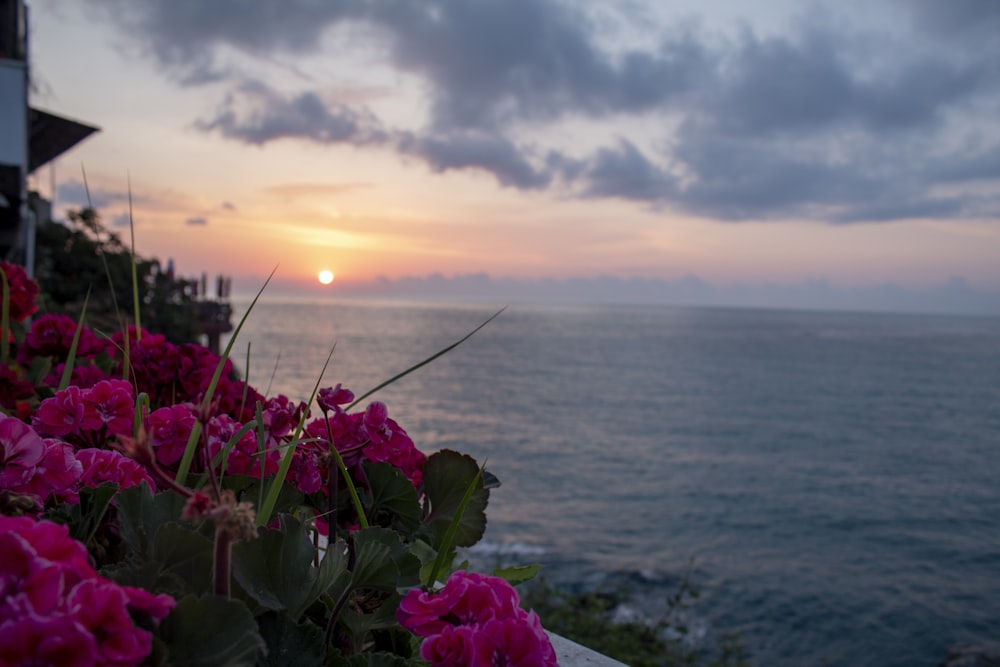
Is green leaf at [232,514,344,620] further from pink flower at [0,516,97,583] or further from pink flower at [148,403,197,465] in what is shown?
pink flower at [148,403,197,465]

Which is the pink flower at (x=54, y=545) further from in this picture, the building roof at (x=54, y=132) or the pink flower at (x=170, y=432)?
the building roof at (x=54, y=132)

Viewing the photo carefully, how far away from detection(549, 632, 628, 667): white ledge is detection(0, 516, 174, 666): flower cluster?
1219 mm

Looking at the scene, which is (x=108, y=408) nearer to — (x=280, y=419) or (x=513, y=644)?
(x=280, y=419)

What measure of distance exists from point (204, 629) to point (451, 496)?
0.80 meters

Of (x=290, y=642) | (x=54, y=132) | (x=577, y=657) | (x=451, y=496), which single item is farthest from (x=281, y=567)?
(x=54, y=132)

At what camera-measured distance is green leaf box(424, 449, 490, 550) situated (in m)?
1.48

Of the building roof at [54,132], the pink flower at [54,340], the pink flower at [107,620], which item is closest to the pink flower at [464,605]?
the pink flower at [107,620]

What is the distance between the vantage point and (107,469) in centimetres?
125

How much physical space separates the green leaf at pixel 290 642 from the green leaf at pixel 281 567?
0.08 ft

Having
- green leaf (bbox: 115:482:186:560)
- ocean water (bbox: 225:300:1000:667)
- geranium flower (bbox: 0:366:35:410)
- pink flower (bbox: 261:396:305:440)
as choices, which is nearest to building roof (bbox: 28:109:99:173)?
ocean water (bbox: 225:300:1000:667)

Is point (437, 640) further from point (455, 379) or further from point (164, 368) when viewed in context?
point (455, 379)

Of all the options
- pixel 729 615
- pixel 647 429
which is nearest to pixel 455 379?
pixel 647 429

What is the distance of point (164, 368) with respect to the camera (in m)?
2.21

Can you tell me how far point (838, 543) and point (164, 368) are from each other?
17995 millimetres
